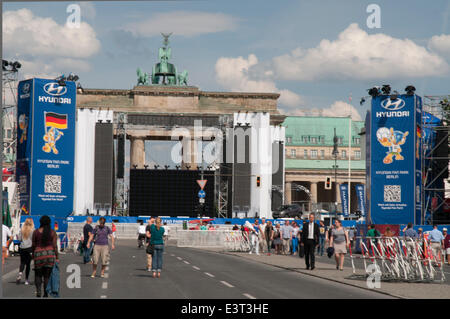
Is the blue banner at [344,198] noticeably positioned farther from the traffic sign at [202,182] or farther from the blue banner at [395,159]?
the blue banner at [395,159]

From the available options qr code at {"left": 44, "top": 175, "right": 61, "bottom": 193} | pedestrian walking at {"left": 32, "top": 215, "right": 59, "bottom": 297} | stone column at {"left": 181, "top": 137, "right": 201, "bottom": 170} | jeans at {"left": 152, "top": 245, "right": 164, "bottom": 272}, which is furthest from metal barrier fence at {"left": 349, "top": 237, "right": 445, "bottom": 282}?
stone column at {"left": 181, "top": 137, "right": 201, "bottom": 170}

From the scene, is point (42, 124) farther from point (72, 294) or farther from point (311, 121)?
point (311, 121)

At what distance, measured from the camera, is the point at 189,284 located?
21.2 meters

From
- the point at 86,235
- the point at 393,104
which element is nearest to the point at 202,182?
the point at 393,104

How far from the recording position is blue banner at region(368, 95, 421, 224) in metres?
44.7

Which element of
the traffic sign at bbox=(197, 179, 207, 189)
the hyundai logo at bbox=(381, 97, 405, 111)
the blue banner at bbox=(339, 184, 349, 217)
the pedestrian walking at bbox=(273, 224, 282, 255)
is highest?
the hyundai logo at bbox=(381, 97, 405, 111)

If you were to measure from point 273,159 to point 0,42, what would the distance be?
2462 inches

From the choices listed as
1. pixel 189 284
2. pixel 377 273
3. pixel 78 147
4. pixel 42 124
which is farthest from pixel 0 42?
pixel 78 147

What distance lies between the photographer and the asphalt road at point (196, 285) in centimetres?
1827

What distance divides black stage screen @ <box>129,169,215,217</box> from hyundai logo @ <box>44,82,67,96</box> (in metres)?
26.6

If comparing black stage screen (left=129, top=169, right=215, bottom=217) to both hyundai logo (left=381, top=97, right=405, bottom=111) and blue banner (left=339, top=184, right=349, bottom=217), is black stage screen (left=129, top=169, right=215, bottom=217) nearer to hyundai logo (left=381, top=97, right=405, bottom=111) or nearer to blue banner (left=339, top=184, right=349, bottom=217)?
blue banner (left=339, top=184, right=349, bottom=217)

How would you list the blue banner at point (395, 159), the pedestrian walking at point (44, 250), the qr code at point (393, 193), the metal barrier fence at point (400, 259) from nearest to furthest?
the pedestrian walking at point (44, 250)
the metal barrier fence at point (400, 259)
the blue banner at point (395, 159)
the qr code at point (393, 193)

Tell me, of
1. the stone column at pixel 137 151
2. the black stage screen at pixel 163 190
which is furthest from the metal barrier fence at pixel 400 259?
the stone column at pixel 137 151
